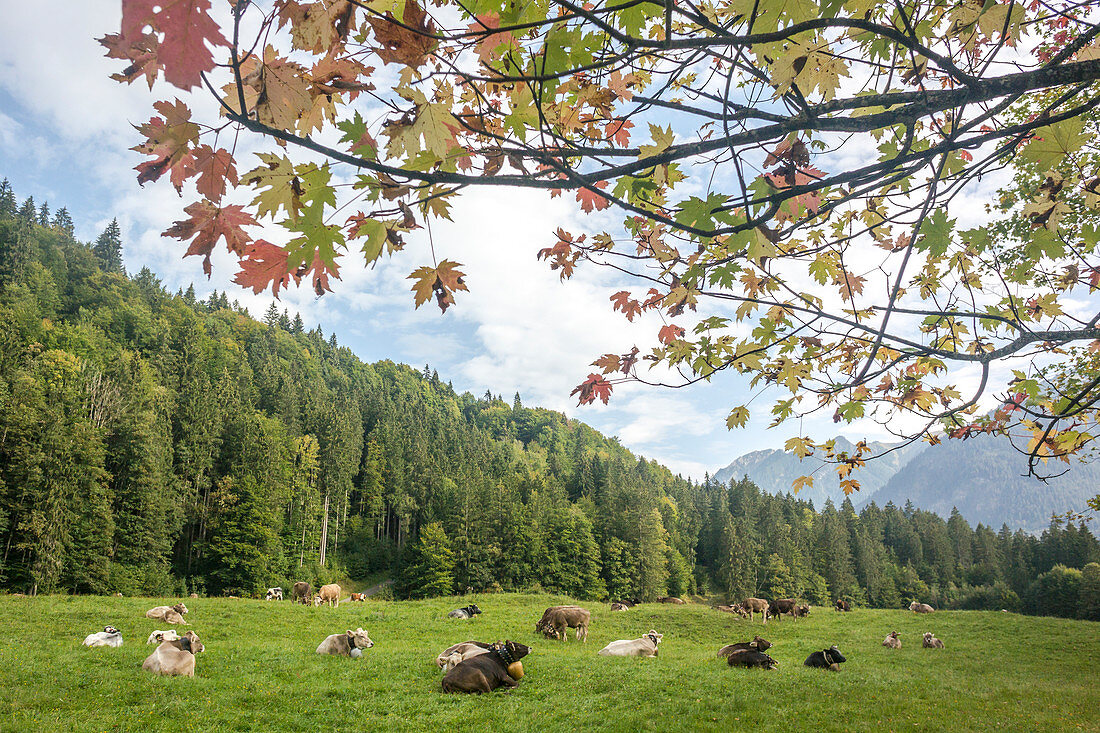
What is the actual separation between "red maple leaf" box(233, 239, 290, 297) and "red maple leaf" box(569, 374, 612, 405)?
1939mm

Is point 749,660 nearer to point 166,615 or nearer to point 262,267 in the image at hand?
point 262,267

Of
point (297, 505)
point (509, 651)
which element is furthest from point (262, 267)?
point (297, 505)

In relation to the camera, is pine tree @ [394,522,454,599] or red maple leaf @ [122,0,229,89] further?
pine tree @ [394,522,454,599]

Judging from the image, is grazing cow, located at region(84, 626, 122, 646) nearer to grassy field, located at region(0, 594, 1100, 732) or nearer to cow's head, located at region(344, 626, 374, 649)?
grassy field, located at region(0, 594, 1100, 732)

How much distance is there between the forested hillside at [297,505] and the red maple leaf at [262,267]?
33.8 meters

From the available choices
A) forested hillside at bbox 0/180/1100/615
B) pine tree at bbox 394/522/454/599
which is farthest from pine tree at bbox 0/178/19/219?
pine tree at bbox 394/522/454/599

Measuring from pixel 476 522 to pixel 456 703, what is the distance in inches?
1364

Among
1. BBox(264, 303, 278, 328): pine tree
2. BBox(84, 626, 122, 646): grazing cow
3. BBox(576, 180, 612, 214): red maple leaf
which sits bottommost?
BBox(84, 626, 122, 646): grazing cow

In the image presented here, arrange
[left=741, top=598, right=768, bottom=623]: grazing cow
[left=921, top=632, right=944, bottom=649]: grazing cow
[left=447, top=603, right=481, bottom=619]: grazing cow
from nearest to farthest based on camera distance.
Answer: [left=921, top=632, right=944, bottom=649]: grazing cow, [left=447, top=603, right=481, bottom=619]: grazing cow, [left=741, top=598, right=768, bottom=623]: grazing cow

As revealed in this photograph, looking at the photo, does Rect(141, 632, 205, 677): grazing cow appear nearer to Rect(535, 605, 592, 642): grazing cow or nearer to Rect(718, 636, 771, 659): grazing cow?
Rect(535, 605, 592, 642): grazing cow

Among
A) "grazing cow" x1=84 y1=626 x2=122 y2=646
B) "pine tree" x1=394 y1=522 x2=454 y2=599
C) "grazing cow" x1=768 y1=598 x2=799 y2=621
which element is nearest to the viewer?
"grazing cow" x1=84 y1=626 x2=122 y2=646

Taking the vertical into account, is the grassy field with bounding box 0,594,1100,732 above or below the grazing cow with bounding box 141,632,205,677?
below

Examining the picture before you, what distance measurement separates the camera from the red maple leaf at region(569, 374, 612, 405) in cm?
312

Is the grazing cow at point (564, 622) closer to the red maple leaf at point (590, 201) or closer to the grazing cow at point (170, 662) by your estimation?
the grazing cow at point (170, 662)
